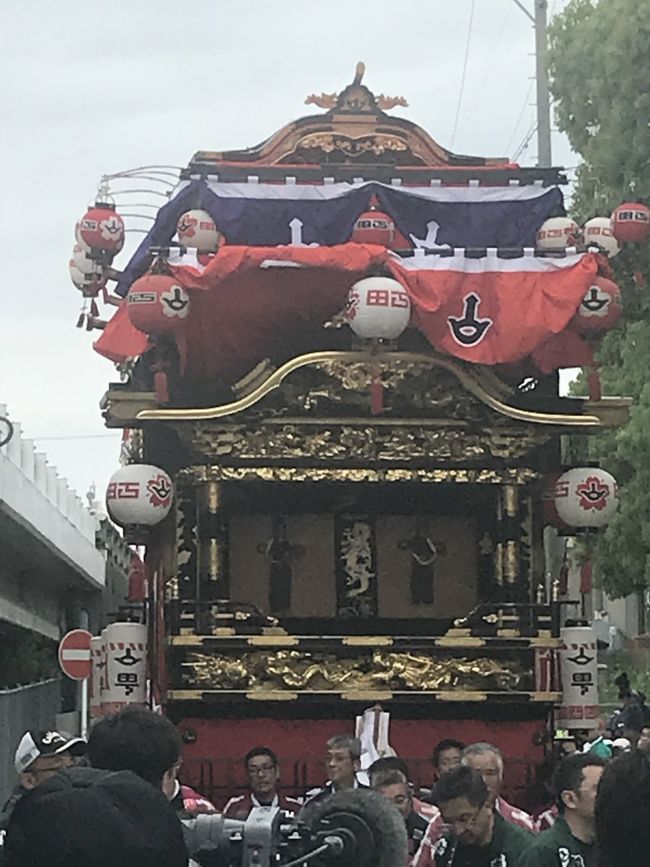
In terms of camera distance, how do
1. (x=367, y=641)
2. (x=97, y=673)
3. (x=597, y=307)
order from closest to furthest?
1. (x=367, y=641)
2. (x=597, y=307)
3. (x=97, y=673)

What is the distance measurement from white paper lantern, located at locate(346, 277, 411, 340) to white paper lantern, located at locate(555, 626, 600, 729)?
2.81m

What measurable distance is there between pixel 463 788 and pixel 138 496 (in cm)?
791

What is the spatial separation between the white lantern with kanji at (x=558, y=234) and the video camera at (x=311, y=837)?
38.2 feet

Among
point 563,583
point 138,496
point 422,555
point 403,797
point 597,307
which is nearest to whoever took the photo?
point 403,797

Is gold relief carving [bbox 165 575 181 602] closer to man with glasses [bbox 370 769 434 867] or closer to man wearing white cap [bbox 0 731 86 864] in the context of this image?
man with glasses [bbox 370 769 434 867]

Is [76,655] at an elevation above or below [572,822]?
above

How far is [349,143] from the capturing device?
15484 millimetres

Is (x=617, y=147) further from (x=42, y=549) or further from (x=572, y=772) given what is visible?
(x=572, y=772)

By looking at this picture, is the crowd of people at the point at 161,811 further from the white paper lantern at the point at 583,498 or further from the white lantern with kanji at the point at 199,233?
the white lantern with kanji at the point at 199,233

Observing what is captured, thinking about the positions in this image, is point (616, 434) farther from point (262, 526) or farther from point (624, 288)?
point (262, 526)

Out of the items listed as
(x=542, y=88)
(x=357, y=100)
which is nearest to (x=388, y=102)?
(x=357, y=100)

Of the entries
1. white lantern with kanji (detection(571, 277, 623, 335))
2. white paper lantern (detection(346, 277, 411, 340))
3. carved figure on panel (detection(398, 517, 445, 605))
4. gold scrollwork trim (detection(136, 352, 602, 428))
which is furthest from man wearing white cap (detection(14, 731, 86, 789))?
carved figure on panel (detection(398, 517, 445, 605))

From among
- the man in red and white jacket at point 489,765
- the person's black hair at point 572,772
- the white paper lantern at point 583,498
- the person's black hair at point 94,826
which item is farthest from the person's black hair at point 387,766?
the white paper lantern at point 583,498

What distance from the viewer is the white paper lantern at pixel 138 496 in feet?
44.5
